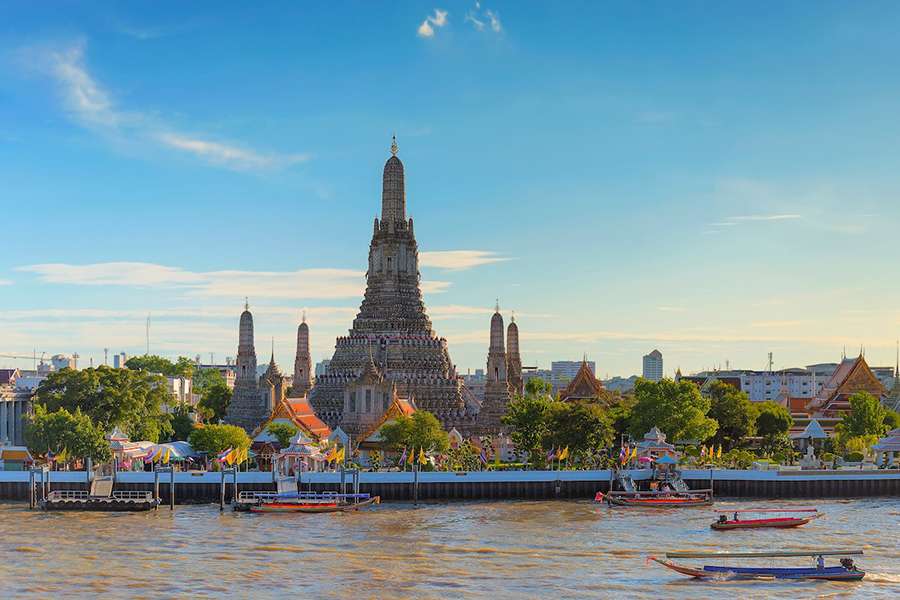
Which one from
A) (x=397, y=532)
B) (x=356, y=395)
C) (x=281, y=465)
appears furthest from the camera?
(x=356, y=395)

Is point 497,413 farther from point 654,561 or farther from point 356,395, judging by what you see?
point 654,561

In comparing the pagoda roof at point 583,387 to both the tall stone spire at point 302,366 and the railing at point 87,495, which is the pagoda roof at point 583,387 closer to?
the tall stone spire at point 302,366

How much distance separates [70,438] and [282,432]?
1879cm


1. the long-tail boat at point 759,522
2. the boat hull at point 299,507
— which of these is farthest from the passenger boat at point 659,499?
the boat hull at point 299,507

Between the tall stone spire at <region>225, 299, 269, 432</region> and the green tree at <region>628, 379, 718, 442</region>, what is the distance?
44.6 m

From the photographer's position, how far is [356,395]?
11319cm

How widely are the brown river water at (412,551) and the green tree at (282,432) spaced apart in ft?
64.1

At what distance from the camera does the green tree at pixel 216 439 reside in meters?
94.9

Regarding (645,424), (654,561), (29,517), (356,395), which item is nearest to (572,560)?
(654,561)

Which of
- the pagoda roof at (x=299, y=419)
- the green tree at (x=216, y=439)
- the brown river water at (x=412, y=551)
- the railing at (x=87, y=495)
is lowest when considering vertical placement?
the brown river water at (x=412, y=551)

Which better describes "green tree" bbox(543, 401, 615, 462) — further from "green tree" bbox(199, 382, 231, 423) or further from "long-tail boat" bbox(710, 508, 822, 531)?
"green tree" bbox(199, 382, 231, 423)

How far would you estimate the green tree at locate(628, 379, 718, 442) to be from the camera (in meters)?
99.3

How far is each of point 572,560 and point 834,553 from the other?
1243 cm

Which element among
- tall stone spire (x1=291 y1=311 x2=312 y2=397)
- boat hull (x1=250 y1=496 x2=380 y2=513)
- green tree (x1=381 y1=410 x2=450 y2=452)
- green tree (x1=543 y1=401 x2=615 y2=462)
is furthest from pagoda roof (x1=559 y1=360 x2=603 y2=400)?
boat hull (x1=250 y1=496 x2=380 y2=513)
